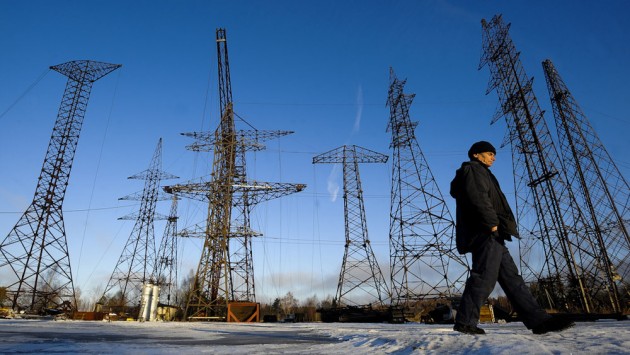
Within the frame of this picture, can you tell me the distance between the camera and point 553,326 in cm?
289

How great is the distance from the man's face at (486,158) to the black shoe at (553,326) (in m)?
1.48

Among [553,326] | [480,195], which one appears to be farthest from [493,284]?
[480,195]

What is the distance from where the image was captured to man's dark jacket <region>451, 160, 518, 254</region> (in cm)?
302

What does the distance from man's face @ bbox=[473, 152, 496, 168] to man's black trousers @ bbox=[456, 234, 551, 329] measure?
80 cm

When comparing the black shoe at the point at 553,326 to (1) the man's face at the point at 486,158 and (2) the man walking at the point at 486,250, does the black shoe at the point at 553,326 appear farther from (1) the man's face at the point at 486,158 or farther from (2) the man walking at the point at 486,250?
(1) the man's face at the point at 486,158

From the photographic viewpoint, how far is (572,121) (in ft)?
76.5

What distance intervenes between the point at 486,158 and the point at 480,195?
2.00 feet

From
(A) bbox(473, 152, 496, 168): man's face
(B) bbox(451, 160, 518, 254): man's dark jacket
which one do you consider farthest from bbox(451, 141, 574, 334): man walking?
(A) bbox(473, 152, 496, 168): man's face

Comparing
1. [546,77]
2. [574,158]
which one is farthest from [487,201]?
[546,77]

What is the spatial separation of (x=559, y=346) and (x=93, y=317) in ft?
101

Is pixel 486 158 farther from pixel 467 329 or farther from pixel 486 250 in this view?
pixel 467 329

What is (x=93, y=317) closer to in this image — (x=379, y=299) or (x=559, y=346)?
(x=379, y=299)

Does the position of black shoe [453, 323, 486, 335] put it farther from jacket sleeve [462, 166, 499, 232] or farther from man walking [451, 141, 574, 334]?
jacket sleeve [462, 166, 499, 232]

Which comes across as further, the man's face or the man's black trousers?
the man's face
